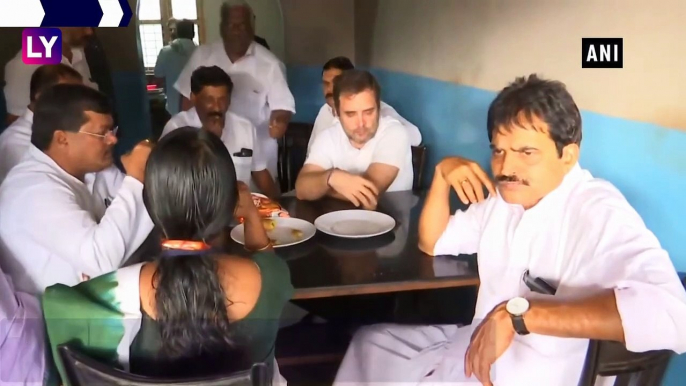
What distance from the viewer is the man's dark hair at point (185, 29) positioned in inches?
170

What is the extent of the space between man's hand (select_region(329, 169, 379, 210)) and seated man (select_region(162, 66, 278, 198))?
1.74 feet

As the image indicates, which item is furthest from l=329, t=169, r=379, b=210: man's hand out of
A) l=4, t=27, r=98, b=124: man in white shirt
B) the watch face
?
l=4, t=27, r=98, b=124: man in white shirt

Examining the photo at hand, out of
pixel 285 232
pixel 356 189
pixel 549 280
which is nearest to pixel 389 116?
pixel 356 189

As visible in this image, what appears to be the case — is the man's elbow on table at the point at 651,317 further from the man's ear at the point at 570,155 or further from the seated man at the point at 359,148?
the seated man at the point at 359,148

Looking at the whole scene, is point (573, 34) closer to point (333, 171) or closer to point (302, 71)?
point (333, 171)

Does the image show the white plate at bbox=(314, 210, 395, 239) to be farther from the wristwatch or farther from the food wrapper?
the wristwatch

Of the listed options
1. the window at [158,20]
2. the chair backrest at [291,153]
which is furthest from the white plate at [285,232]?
the window at [158,20]

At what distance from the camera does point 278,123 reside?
292 cm

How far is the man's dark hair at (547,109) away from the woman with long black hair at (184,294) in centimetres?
52

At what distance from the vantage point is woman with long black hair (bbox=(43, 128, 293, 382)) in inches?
37.0

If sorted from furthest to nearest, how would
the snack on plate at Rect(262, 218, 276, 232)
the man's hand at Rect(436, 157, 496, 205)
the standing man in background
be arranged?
the standing man in background, the snack on plate at Rect(262, 218, 276, 232), the man's hand at Rect(436, 157, 496, 205)

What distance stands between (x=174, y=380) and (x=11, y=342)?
1.71 ft

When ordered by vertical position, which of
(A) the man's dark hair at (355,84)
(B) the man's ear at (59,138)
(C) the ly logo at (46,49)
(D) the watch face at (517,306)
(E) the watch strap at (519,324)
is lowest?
(E) the watch strap at (519,324)

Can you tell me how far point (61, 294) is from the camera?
0.93 meters
